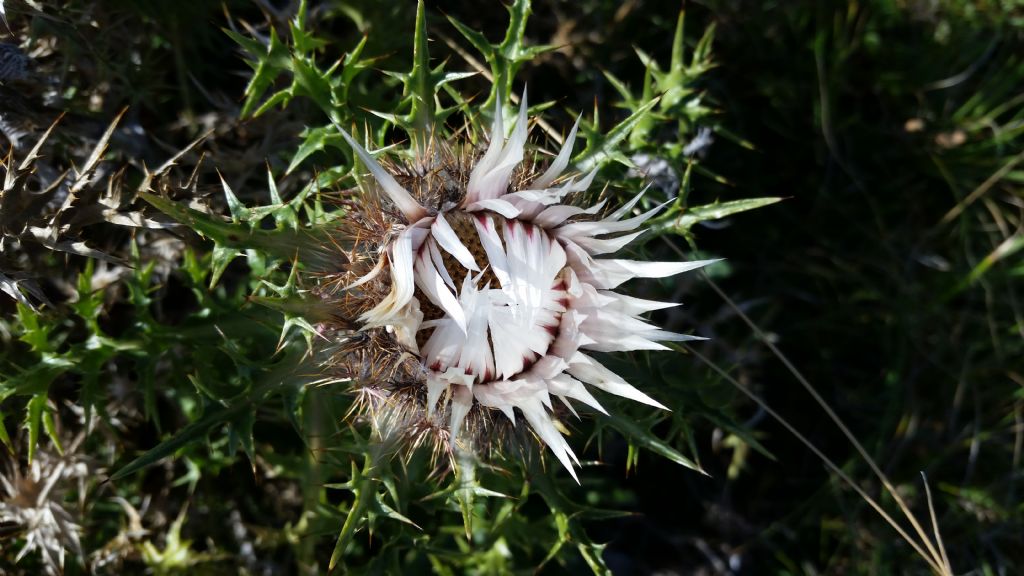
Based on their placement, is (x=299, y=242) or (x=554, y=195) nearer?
(x=554, y=195)

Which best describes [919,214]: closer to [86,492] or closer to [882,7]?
[882,7]

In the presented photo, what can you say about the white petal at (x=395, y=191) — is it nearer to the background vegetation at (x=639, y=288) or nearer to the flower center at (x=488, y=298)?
the flower center at (x=488, y=298)

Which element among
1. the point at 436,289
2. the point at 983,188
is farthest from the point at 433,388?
the point at 983,188

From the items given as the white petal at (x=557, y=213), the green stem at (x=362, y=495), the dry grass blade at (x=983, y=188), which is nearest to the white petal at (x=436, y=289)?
the white petal at (x=557, y=213)

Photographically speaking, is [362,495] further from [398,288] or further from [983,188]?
[983,188]

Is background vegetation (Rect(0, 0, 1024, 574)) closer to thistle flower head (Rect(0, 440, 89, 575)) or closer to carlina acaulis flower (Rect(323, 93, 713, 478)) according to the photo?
thistle flower head (Rect(0, 440, 89, 575))

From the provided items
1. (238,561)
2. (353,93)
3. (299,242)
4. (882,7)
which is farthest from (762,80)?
(238,561)

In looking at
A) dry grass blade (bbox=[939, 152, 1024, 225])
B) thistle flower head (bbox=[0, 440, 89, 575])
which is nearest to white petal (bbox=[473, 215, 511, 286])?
thistle flower head (bbox=[0, 440, 89, 575])
